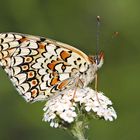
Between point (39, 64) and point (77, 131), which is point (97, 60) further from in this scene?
point (77, 131)

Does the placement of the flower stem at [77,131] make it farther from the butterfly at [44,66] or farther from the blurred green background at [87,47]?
the blurred green background at [87,47]

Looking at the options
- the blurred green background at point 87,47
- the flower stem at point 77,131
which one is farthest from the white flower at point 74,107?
the blurred green background at point 87,47

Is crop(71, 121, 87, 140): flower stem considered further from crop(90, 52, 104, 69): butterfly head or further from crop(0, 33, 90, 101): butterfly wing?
crop(90, 52, 104, 69): butterfly head

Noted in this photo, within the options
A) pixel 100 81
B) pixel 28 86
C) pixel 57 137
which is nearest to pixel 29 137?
pixel 57 137

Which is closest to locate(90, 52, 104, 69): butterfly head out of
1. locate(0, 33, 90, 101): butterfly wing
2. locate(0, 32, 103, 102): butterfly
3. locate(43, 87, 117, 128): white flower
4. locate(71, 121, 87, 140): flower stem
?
locate(0, 32, 103, 102): butterfly

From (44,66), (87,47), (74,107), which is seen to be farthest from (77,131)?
(87,47)

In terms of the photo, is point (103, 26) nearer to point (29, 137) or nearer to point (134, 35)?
point (134, 35)

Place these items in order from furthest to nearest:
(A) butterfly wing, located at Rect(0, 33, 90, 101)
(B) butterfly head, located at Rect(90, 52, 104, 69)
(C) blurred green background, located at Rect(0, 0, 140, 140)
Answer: (C) blurred green background, located at Rect(0, 0, 140, 140) → (B) butterfly head, located at Rect(90, 52, 104, 69) → (A) butterfly wing, located at Rect(0, 33, 90, 101)
